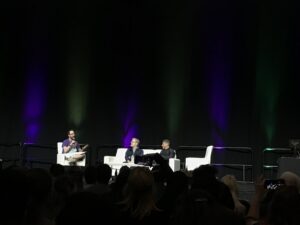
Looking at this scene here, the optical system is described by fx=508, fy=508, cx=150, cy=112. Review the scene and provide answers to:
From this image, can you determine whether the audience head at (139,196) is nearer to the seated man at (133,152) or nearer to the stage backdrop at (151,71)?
the seated man at (133,152)

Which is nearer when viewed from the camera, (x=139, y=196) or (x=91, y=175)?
(x=139, y=196)

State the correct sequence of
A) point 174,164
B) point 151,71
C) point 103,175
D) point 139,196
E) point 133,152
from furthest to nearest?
point 151,71 < point 133,152 < point 174,164 < point 103,175 < point 139,196

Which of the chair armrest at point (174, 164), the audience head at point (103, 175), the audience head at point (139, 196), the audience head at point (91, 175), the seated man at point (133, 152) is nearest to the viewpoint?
the audience head at point (139, 196)

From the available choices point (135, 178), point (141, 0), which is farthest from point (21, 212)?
point (141, 0)

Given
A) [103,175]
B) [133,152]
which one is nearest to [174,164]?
[133,152]

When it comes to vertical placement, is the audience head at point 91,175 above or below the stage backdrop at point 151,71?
below

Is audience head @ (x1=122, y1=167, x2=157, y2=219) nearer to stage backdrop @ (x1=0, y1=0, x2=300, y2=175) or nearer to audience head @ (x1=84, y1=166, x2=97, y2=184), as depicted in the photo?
audience head @ (x1=84, y1=166, x2=97, y2=184)

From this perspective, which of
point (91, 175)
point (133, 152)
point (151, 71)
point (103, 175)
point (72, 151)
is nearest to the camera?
point (103, 175)

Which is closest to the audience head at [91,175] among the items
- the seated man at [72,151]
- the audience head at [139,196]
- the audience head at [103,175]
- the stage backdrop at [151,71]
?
the audience head at [103,175]

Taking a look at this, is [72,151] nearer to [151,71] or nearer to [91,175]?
[151,71]

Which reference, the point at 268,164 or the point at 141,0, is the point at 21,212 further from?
the point at 141,0

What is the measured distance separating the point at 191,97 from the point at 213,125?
2.56 feet

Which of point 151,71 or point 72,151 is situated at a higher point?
point 151,71

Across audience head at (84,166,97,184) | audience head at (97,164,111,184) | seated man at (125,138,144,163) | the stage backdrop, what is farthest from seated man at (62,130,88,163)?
audience head at (97,164,111,184)
